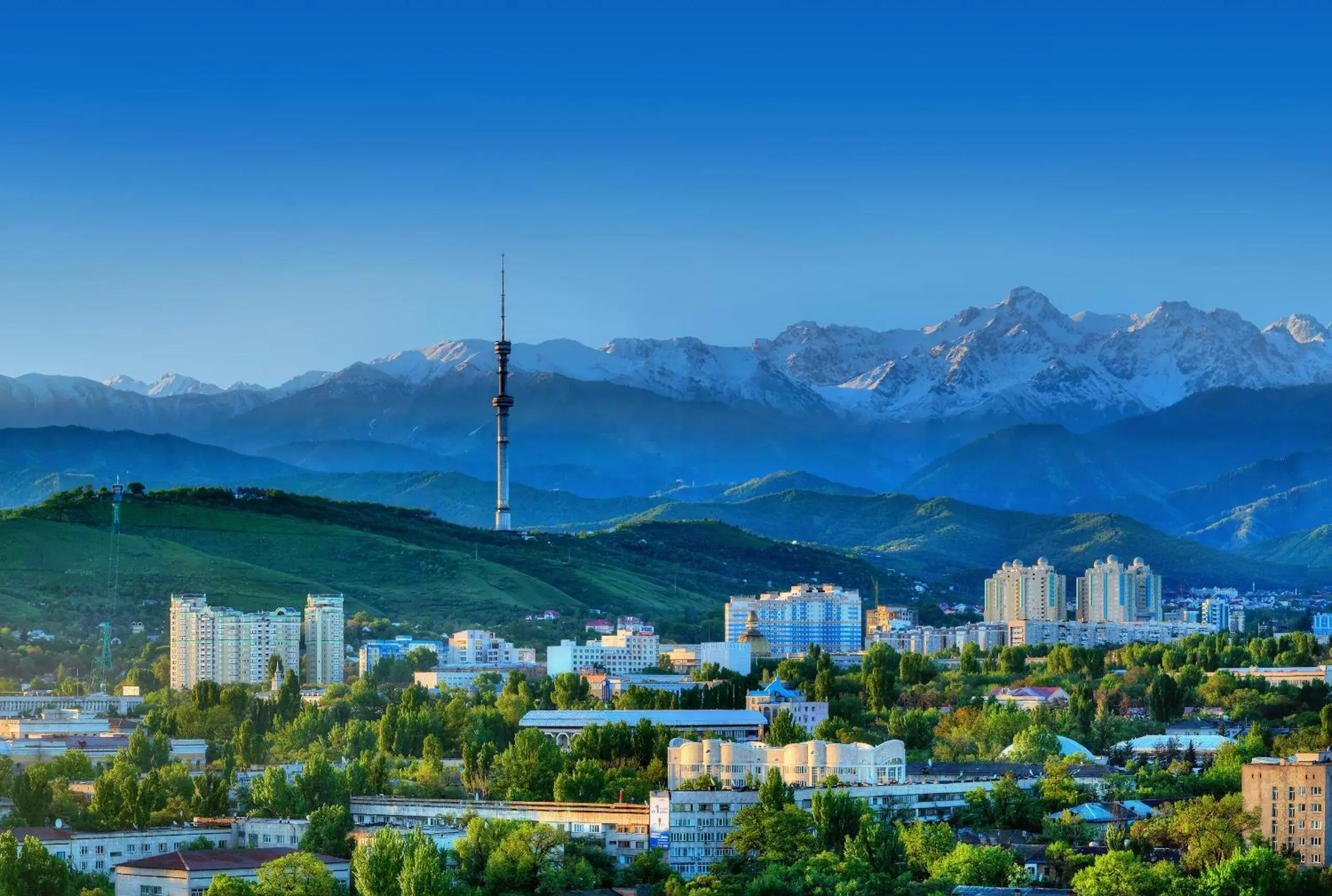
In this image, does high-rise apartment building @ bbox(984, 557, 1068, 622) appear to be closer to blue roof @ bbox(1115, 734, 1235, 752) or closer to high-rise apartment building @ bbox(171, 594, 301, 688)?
high-rise apartment building @ bbox(171, 594, 301, 688)

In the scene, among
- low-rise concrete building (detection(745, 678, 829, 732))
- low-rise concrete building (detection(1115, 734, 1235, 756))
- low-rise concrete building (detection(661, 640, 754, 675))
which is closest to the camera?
low-rise concrete building (detection(1115, 734, 1235, 756))

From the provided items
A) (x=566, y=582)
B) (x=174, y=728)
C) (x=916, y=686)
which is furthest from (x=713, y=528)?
(x=174, y=728)

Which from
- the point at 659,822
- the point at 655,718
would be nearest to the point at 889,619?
the point at 655,718

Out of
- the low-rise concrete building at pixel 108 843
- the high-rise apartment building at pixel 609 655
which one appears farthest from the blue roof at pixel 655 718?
the high-rise apartment building at pixel 609 655

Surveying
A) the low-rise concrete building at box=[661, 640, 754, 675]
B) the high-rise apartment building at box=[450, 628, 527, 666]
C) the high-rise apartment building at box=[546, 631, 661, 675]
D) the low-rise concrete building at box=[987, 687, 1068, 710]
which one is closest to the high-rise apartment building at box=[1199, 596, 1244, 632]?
the low-rise concrete building at box=[661, 640, 754, 675]

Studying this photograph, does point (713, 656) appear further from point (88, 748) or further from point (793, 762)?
point (793, 762)

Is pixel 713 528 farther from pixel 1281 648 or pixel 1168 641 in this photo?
pixel 1281 648

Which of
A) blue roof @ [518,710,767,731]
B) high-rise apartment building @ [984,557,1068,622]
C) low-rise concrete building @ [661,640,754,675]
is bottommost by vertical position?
blue roof @ [518,710,767,731]
